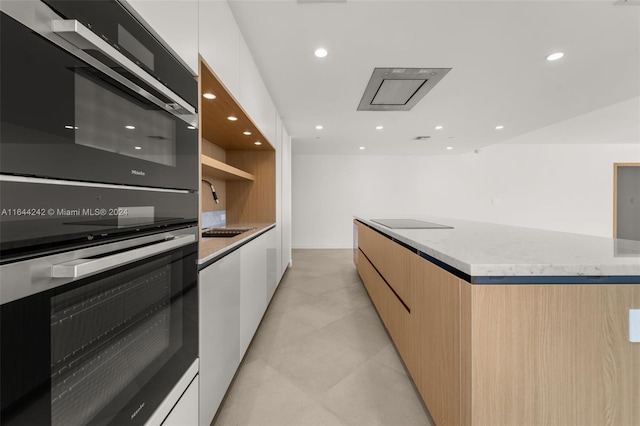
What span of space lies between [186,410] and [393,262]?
1.48 meters

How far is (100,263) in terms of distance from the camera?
0.62 meters

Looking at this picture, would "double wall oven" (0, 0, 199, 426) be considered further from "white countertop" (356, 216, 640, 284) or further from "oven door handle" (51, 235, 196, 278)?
"white countertop" (356, 216, 640, 284)

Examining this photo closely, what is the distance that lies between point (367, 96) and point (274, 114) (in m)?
1.16

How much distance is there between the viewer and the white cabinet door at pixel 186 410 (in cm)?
99

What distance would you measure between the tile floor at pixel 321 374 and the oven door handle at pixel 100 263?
3.88 ft

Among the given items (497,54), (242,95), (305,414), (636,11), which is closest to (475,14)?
(497,54)

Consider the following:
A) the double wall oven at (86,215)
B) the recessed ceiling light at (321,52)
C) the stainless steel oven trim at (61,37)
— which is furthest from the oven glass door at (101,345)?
the recessed ceiling light at (321,52)

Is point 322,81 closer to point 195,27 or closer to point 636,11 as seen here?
point 195,27

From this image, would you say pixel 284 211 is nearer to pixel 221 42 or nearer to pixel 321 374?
pixel 321 374

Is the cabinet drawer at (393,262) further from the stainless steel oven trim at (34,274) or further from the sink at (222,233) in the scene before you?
the stainless steel oven trim at (34,274)

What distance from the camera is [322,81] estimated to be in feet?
9.07

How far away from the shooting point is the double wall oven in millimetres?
487

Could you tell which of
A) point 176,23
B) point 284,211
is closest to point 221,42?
point 176,23

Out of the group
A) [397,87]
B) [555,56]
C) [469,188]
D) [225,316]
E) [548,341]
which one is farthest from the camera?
[469,188]
